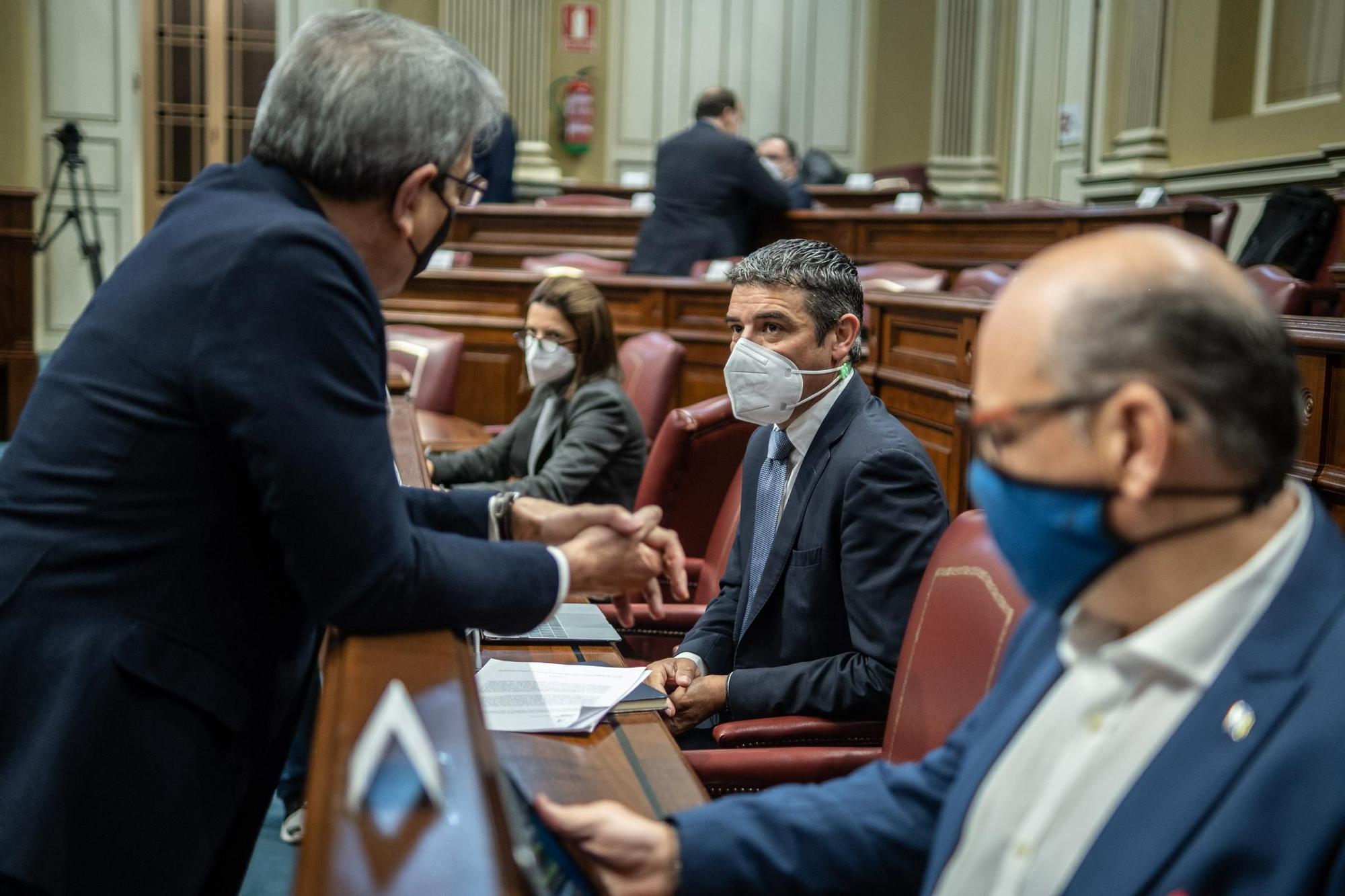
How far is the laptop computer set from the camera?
6.17 ft

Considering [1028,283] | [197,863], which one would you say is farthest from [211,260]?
[1028,283]

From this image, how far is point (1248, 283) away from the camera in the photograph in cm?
82

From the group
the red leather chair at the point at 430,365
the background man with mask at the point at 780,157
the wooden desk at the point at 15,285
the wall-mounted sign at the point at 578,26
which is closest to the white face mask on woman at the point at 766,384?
the red leather chair at the point at 430,365

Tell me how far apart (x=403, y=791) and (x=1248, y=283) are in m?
0.64

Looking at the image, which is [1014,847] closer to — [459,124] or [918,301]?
[459,124]

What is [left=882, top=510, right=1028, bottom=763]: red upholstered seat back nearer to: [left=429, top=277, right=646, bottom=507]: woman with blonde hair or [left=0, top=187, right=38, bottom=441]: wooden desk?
[left=429, top=277, right=646, bottom=507]: woman with blonde hair

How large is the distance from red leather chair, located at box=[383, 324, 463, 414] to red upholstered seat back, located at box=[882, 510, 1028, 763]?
130 inches

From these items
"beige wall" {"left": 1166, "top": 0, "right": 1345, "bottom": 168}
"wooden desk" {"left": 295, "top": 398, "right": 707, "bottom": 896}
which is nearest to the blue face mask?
"wooden desk" {"left": 295, "top": 398, "right": 707, "bottom": 896}

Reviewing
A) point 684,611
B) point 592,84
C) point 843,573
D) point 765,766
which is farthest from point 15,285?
point 765,766

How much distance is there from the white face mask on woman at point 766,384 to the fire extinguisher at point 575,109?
8.79 metres

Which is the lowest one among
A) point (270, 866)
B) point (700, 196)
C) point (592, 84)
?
point (270, 866)

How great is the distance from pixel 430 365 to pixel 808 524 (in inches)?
118

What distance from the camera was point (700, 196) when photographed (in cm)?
633

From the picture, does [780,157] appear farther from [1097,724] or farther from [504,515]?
[1097,724]
